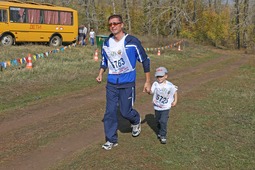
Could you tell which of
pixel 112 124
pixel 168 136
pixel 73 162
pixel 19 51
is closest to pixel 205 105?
pixel 168 136

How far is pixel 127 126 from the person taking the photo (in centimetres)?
613

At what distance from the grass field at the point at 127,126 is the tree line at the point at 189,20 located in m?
24.0

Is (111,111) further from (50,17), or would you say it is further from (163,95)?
(50,17)

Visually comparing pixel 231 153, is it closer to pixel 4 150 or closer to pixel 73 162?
pixel 73 162

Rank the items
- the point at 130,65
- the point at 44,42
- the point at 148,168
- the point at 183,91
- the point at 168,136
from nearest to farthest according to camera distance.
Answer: the point at 148,168 → the point at 130,65 → the point at 168,136 → the point at 183,91 → the point at 44,42

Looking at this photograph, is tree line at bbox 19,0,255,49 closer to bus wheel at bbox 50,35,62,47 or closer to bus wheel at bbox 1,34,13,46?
bus wheel at bbox 50,35,62,47

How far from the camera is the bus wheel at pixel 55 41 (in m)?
20.9

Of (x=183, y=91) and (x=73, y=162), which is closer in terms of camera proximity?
(x=73, y=162)

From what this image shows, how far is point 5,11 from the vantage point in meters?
17.8

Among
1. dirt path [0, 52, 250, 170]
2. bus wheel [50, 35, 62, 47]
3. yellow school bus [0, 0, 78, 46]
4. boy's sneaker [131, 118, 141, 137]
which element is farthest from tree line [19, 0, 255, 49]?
boy's sneaker [131, 118, 141, 137]

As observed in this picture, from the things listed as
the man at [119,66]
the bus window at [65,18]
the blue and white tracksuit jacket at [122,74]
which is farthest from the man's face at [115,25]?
the bus window at [65,18]

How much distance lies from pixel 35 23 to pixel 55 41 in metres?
2.06

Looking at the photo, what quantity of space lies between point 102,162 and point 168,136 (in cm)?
158

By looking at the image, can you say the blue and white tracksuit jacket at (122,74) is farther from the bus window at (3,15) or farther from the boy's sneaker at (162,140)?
the bus window at (3,15)
